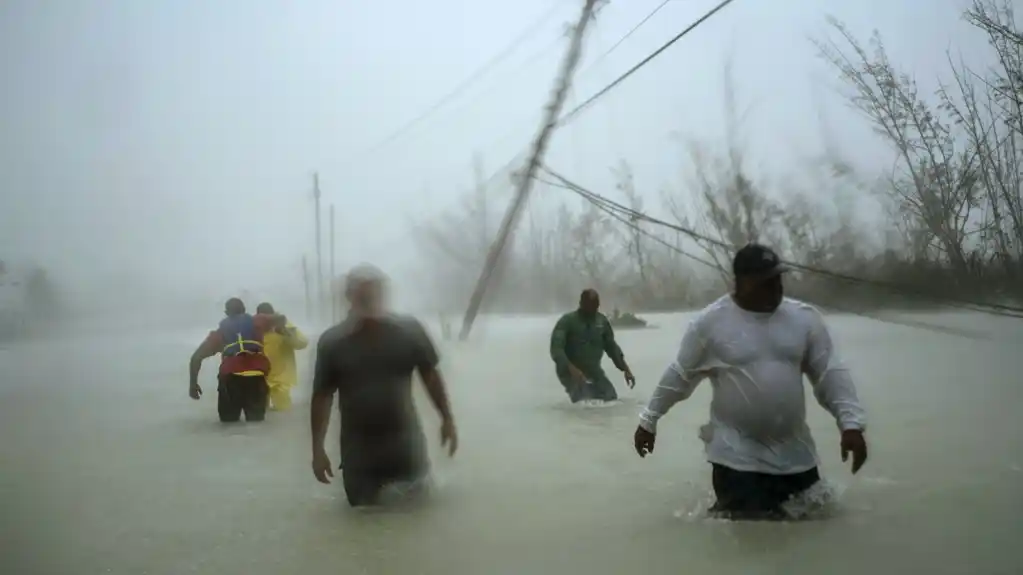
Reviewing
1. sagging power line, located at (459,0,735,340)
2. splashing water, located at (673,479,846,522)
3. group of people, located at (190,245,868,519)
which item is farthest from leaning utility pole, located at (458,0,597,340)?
splashing water, located at (673,479,846,522)

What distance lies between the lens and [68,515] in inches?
215

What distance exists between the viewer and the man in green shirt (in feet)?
28.9

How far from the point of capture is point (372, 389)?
4.93 m

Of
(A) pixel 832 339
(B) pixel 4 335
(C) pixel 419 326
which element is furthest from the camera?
(B) pixel 4 335

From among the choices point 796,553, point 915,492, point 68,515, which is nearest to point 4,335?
point 68,515

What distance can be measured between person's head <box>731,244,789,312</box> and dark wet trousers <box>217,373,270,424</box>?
629 centimetres

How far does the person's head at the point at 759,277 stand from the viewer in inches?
158

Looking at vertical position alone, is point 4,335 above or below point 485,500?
above

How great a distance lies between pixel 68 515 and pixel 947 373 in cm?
681

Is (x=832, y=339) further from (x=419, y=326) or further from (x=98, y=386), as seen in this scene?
(x=98, y=386)

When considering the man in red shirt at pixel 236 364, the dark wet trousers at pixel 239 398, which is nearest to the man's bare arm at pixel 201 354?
the man in red shirt at pixel 236 364

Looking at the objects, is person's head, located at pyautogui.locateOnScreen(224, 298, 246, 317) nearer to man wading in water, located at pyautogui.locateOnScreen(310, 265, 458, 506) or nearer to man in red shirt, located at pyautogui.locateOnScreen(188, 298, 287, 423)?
man in red shirt, located at pyautogui.locateOnScreen(188, 298, 287, 423)

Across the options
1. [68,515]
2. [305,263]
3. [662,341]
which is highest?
[305,263]

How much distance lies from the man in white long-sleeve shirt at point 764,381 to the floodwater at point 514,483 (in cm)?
A: 28
